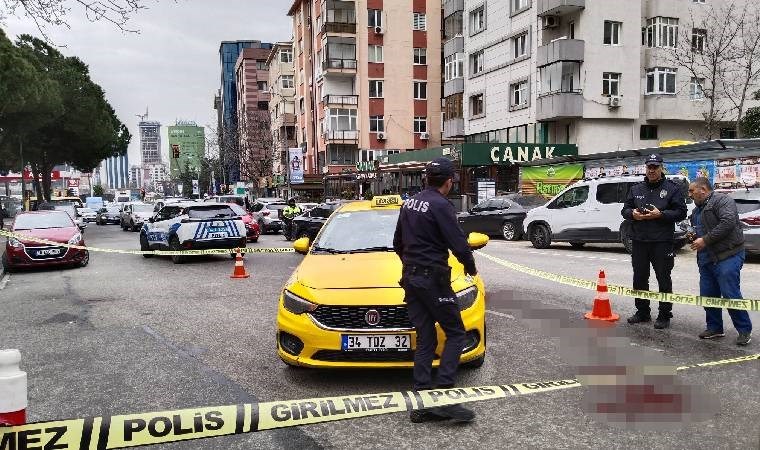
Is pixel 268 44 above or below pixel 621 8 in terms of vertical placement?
above

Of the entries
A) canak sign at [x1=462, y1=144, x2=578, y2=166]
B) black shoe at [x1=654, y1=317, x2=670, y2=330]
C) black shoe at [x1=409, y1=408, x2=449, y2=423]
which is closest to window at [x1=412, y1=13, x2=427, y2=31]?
canak sign at [x1=462, y1=144, x2=578, y2=166]

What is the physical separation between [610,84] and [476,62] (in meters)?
10.6

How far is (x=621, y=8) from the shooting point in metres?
32.9

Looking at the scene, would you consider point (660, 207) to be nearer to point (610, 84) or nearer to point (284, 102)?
point (610, 84)

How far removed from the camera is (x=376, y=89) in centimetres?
5381

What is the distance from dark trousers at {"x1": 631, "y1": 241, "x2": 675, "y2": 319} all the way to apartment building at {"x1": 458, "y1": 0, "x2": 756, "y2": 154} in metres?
27.3

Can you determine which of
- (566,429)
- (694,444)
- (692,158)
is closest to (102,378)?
(566,429)

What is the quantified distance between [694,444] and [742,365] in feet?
6.56

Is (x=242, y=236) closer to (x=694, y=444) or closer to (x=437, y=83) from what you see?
(x=694, y=444)

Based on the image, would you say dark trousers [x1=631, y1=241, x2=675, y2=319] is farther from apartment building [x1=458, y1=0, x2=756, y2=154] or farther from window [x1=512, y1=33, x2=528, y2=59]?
window [x1=512, y1=33, x2=528, y2=59]

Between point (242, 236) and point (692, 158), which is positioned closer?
point (242, 236)

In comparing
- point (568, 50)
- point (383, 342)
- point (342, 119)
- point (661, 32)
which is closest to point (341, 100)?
point (342, 119)

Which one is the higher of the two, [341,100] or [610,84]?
[341,100]

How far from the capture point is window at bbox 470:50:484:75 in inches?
1590
